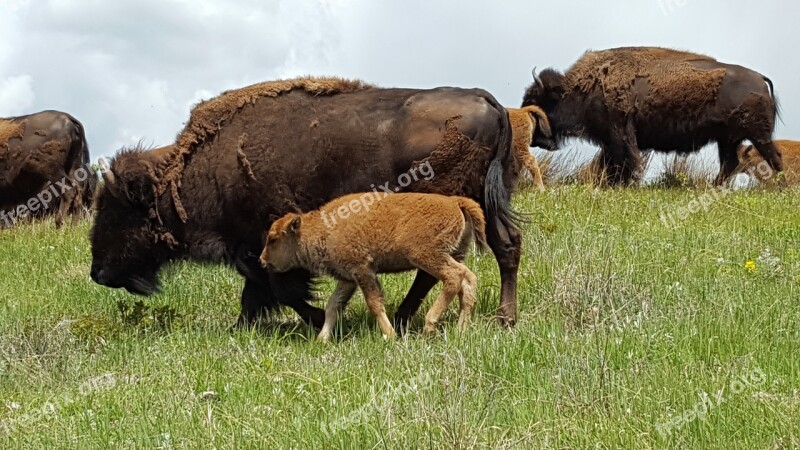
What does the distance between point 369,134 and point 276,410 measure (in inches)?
120

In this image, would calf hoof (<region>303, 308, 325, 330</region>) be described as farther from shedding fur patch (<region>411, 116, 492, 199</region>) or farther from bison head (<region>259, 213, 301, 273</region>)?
shedding fur patch (<region>411, 116, 492, 199</region>)

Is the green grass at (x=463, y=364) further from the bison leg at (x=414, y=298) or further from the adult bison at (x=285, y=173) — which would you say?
the adult bison at (x=285, y=173)

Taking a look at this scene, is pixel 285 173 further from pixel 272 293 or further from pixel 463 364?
pixel 463 364

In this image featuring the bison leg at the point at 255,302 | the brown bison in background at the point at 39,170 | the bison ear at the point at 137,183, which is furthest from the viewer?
the brown bison in background at the point at 39,170

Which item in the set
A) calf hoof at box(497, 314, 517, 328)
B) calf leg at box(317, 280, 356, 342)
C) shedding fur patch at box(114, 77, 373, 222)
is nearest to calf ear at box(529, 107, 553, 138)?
shedding fur patch at box(114, 77, 373, 222)

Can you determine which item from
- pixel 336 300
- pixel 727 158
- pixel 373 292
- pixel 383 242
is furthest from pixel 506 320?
pixel 727 158

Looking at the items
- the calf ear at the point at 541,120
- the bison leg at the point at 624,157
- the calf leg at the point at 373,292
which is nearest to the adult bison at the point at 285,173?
the calf leg at the point at 373,292

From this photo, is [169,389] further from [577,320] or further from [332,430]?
[577,320]

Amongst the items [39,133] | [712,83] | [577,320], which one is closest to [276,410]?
[577,320]

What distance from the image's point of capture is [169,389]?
544 centimetres

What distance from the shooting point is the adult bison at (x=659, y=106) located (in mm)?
15625

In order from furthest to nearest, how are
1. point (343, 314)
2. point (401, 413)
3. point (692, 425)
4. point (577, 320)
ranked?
point (343, 314)
point (577, 320)
point (401, 413)
point (692, 425)

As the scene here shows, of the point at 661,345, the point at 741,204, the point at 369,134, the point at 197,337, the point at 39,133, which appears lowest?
the point at 741,204

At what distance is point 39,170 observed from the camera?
17.2 m
